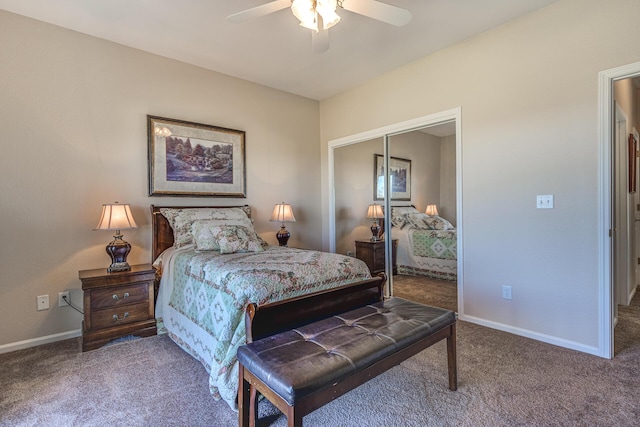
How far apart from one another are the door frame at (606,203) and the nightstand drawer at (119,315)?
361cm

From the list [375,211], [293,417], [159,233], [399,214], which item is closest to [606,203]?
[399,214]

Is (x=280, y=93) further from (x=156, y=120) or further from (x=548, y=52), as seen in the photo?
(x=548, y=52)

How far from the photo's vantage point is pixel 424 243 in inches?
140

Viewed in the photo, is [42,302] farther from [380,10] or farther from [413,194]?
[413,194]

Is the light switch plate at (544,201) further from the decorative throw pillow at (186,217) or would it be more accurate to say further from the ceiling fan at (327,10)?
the decorative throw pillow at (186,217)

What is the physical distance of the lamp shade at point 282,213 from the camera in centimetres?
390

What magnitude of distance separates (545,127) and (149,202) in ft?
12.0

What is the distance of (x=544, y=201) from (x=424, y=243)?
4.15 ft

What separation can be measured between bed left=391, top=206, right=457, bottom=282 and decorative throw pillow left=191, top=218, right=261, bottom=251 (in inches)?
69.3

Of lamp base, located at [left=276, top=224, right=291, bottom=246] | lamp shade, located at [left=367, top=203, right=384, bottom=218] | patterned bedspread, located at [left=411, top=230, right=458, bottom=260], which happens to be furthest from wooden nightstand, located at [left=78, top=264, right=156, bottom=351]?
patterned bedspread, located at [left=411, top=230, right=458, bottom=260]

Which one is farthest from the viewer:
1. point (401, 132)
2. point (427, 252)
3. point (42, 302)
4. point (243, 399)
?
point (401, 132)

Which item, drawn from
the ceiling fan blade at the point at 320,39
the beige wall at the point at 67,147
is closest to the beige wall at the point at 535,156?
the ceiling fan blade at the point at 320,39

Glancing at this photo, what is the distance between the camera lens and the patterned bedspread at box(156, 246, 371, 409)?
1.72 m

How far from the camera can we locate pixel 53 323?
272 centimetres
